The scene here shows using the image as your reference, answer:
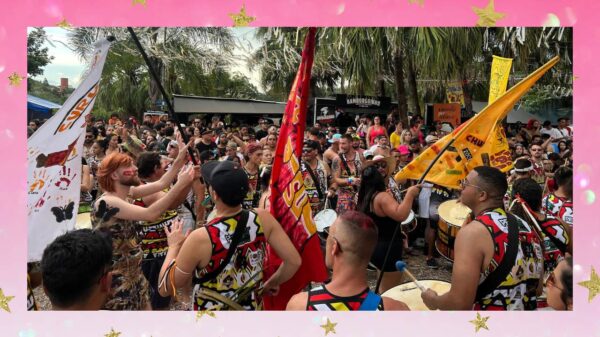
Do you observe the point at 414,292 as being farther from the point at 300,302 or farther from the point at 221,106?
the point at 221,106

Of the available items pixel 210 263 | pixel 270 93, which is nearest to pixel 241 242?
pixel 210 263

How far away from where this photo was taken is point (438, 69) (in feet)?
32.4

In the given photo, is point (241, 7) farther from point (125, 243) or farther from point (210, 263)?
point (125, 243)

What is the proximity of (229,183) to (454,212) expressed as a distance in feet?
11.3

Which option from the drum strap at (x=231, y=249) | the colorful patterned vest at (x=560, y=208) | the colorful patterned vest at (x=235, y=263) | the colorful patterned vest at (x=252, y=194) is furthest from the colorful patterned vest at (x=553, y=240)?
the colorful patterned vest at (x=252, y=194)

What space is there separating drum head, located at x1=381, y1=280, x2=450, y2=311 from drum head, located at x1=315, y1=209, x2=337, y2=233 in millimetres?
1993

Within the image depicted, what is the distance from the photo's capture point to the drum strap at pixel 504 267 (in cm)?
256

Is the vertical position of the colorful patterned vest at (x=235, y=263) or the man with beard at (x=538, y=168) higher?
the man with beard at (x=538, y=168)

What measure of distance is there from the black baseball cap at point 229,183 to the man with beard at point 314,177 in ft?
10.9

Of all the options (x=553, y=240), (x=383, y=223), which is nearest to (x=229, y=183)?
(x=383, y=223)

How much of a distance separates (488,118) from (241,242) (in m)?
1.98

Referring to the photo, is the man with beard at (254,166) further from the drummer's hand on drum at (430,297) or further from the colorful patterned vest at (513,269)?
the colorful patterned vest at (513,269)

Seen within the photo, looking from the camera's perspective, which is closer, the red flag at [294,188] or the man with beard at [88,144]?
the red flag at [294,188]

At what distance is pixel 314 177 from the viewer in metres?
6.22
